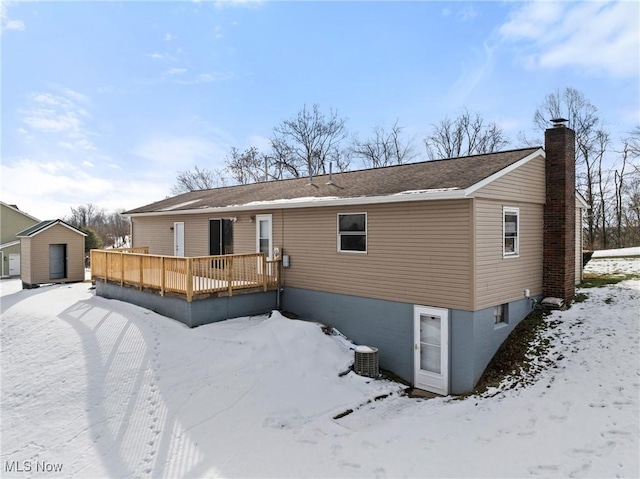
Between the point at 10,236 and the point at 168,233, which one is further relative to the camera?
the point at 10,236

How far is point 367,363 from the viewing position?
30.9 feet

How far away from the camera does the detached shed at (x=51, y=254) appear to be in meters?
19.9

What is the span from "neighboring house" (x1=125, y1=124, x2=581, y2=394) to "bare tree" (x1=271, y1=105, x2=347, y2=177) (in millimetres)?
22877

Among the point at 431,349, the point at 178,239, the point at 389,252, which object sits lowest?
the point at 431,349

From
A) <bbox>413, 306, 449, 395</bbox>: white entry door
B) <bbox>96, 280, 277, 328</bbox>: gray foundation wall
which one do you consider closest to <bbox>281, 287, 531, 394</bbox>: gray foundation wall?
<bbox>413, 306, 449, 395</bbox>: white entry door

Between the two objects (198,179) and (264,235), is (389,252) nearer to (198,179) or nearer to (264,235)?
(264,235)

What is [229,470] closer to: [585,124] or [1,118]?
[1,118]

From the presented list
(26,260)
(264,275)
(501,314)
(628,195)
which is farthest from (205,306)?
(628,195)

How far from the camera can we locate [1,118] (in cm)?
1636

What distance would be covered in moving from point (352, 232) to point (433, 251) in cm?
239

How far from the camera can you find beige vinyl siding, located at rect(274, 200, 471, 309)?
8.91 m

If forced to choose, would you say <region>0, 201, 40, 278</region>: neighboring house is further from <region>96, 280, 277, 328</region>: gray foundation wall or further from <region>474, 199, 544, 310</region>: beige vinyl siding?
<region>474, 199, 544, 310</region>: beige vinyl siding

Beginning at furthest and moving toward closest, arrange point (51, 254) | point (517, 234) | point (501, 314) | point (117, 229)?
point (117, 229)
point (51, 254)
point (517, 234)
point (501, 314)

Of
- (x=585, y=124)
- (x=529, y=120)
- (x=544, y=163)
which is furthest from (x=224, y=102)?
(x=585, y=124)
